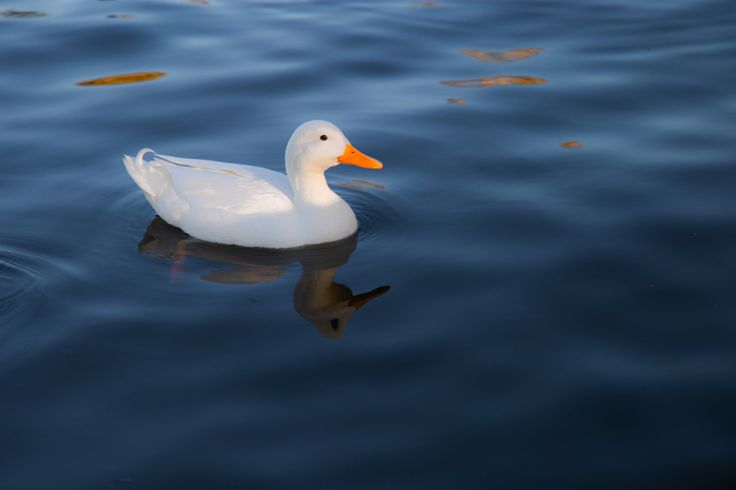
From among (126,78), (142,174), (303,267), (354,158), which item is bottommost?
(303,267)

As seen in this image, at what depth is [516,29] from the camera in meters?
12.1

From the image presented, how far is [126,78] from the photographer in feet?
36.4

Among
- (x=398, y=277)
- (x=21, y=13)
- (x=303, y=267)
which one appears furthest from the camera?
(x=21, y=13)

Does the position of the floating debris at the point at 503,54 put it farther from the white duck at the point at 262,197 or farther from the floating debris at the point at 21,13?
the floating debris at the point at 21,13

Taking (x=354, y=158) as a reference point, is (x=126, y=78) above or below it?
below

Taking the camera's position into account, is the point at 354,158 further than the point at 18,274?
Yes

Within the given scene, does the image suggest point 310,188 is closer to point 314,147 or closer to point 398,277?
point 314,147

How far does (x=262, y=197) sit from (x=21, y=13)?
287 inches

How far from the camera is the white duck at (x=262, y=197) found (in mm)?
7344

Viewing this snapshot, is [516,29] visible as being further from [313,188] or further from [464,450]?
[464,450]

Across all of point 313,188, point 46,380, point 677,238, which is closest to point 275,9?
point 313,188

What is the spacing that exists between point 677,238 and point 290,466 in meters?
3.54

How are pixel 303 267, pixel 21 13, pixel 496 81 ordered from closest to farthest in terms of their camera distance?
pixel 303 267 < pixel 496 81 < pixel 21 13

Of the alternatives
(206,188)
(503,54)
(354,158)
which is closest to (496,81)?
(503,54)
